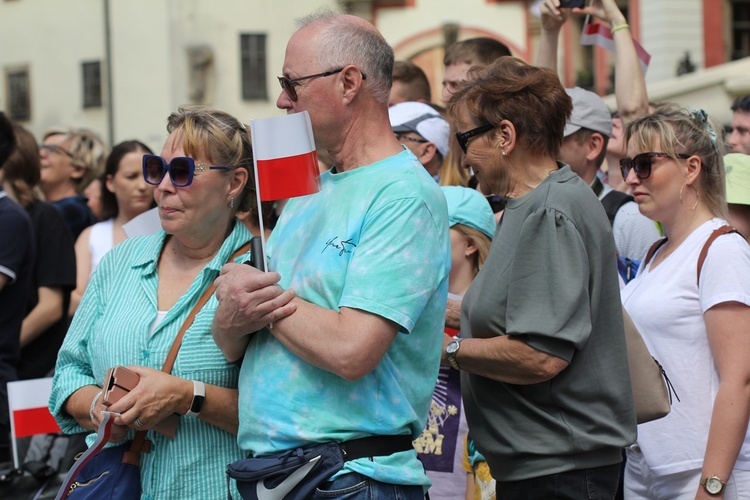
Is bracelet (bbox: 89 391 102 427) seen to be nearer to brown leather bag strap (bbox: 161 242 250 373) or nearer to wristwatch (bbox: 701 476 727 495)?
brown leather bag strap (bbox: 161 242 250 373)

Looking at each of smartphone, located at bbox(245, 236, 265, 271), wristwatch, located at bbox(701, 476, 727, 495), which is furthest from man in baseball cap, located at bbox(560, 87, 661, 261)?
smartphone, located at bbox(245, 236, 265, 271)

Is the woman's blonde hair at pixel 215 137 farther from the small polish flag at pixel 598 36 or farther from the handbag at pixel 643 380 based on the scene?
the small polish flag at pixel 598 36

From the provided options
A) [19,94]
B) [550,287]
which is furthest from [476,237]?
[19,94]

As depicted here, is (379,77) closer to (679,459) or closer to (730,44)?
(679,459)

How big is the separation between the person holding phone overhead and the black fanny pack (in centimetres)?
44

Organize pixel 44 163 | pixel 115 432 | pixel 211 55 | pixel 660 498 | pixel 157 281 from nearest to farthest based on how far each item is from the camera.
A: pixel 115 432, pixel 157 281, pixel 660 498, pixel 44 163, pixel 211 55

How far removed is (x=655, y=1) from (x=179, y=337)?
26918 mm

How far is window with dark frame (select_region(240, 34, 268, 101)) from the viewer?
38344 millimetres

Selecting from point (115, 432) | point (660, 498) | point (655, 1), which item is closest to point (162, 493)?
point (115, 432)

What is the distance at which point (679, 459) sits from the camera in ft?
12.3

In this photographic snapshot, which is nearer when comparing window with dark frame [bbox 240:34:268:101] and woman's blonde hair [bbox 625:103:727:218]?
woman's blonde hair [bbox 625:103:727:218]

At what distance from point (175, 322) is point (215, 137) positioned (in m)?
0.59

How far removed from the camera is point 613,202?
4980mm

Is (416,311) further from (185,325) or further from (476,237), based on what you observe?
(476,237)
